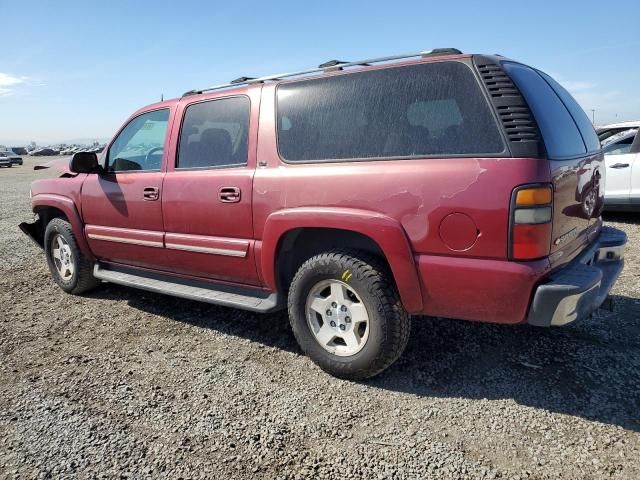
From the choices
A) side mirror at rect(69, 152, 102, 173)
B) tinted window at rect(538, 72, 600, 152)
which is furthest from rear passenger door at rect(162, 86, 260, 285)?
tinted window at rect(538, 72, 600, 152)

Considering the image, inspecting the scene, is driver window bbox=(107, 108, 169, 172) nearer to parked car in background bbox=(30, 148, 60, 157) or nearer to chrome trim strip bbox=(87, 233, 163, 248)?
chrome trim strip bbox=(87, 233, 163, 248)

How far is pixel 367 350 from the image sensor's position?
9.24 ft

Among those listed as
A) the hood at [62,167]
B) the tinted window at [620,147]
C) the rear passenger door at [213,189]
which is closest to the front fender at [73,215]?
the hood at [62,167]

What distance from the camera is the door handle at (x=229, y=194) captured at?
3258 mm

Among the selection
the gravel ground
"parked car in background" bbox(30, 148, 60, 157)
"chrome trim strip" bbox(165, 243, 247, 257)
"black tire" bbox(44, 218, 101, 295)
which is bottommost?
"parked car in background" bbox(30, 148, 60, 157)

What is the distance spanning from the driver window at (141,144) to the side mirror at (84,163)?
0.12 meters

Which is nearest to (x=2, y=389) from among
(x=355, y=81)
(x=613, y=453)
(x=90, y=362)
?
(x=90, y=362)

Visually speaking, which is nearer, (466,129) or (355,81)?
(466,129)

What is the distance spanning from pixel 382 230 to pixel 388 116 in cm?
67

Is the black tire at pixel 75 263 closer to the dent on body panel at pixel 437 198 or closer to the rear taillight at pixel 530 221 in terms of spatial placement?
the dent on body panel at pixel 437 198

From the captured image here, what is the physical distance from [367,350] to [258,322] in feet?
4.55

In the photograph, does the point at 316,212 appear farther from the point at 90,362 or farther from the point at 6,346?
the point at 6,346

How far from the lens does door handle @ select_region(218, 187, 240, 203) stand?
3258 mm

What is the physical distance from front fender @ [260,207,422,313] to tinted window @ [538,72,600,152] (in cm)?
144
